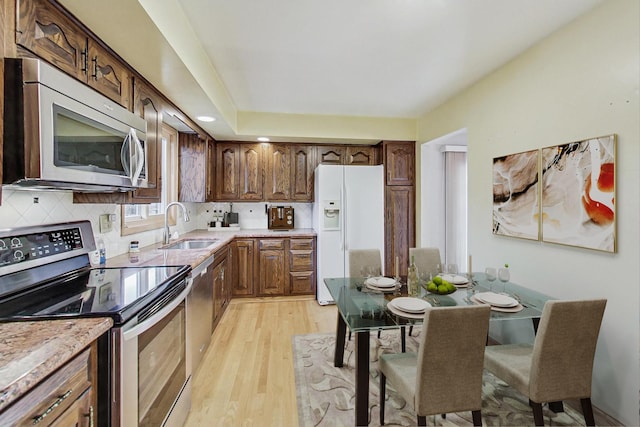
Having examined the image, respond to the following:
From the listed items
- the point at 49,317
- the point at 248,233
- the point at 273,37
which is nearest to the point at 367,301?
the point at 49,317

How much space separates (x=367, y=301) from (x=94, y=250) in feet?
5.93

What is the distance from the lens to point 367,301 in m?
2.01

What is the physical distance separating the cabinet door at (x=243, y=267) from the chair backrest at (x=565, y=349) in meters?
3.30

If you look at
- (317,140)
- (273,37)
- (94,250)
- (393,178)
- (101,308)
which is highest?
(273,37)

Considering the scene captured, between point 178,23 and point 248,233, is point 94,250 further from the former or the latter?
point 248,233

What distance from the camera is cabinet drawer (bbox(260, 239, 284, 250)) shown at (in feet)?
13.7

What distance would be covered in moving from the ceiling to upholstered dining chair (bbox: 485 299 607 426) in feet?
5.79

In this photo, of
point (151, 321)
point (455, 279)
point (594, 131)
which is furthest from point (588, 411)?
point (151, 321)

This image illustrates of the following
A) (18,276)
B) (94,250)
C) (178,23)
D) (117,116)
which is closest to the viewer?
(18,276)

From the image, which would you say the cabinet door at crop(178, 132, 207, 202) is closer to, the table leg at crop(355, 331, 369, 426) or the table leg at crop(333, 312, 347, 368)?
the table leg at crop(333, 312, 347, 368)

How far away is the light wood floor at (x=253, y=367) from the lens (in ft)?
6.43

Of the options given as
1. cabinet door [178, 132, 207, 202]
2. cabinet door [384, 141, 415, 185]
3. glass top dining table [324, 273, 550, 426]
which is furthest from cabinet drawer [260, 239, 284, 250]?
glass top dining table [324, 273, 550, 426]

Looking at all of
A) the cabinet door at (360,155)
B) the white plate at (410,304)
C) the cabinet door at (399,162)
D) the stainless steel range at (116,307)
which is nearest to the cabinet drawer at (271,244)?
the cabinet door at (360,155)

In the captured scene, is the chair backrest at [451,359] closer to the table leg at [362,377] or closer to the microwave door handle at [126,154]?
the table leg at [362,377]
